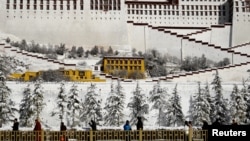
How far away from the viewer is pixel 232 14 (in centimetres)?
6638

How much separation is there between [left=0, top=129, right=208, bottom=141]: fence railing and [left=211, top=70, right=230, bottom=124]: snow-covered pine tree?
1925cm

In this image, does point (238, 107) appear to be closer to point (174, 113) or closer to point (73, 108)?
point (174, 113)

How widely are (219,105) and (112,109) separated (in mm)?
7036

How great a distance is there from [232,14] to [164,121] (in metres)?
28.5

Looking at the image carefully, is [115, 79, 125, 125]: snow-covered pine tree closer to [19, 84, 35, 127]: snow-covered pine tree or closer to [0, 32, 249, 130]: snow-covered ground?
[0, 32, 249, 130]: snow-covered ground

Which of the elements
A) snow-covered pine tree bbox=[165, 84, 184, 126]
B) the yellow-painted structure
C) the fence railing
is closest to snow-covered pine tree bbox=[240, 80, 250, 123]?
snow-covered pine tree bbox=[165, 84, 184, 126]

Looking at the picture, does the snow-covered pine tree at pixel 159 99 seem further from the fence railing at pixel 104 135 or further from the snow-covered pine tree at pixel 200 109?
the fence railing at pixel 104 135

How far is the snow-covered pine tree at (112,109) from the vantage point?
3901 cm

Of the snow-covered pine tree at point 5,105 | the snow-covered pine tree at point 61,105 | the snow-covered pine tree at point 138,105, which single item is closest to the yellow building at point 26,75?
the snow-covered pine tree at point 5,105

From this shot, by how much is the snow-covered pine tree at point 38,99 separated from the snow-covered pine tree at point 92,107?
8.78 ft

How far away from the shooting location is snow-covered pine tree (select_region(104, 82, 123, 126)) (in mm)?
39006

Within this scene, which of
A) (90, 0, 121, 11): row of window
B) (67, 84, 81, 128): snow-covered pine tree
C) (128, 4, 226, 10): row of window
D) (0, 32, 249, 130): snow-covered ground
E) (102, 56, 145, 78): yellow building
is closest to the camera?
(67, 84, 81, 128): snow-covered pine tree

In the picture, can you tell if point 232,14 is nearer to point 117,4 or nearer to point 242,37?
point 242,37

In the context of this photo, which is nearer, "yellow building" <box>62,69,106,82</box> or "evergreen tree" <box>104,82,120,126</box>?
"evergreen tree" <box>104,82,120,126</box>
